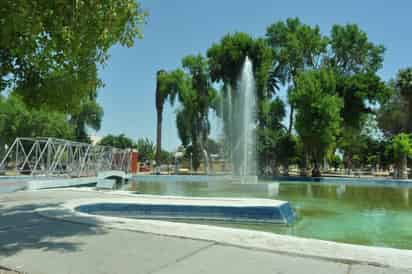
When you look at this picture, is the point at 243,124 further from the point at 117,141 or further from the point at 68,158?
the point at 117,141

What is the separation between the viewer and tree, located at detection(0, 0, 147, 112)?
16.4 feet

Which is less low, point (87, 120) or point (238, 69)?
point (238, 69)

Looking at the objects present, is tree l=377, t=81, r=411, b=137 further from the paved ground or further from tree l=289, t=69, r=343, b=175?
the paved ground

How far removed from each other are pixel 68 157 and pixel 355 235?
703 inches

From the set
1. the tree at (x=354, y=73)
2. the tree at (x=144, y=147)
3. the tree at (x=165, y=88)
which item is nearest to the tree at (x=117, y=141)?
the tree at (x=144, y=147)

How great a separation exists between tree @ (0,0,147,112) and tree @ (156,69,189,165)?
98.5ft

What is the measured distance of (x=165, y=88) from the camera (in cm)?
3738

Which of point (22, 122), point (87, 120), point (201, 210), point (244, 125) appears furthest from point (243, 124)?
point (87, 120)

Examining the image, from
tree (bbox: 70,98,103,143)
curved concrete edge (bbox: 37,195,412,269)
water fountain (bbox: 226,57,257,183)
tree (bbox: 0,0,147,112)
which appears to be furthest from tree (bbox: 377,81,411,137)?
tree (bbox: 0,0,147,112)

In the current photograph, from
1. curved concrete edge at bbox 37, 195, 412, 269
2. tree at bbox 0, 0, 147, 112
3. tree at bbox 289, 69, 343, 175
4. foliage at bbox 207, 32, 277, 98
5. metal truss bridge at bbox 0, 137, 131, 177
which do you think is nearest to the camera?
curved concrete edge at bbox 37, 195, 412, 269

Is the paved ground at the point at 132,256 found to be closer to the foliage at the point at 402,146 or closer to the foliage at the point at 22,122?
the foliage at the point at 402,146

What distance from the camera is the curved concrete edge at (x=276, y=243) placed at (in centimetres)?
440

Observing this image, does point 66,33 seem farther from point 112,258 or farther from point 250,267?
point 250,267

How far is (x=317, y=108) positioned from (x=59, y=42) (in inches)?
1000
